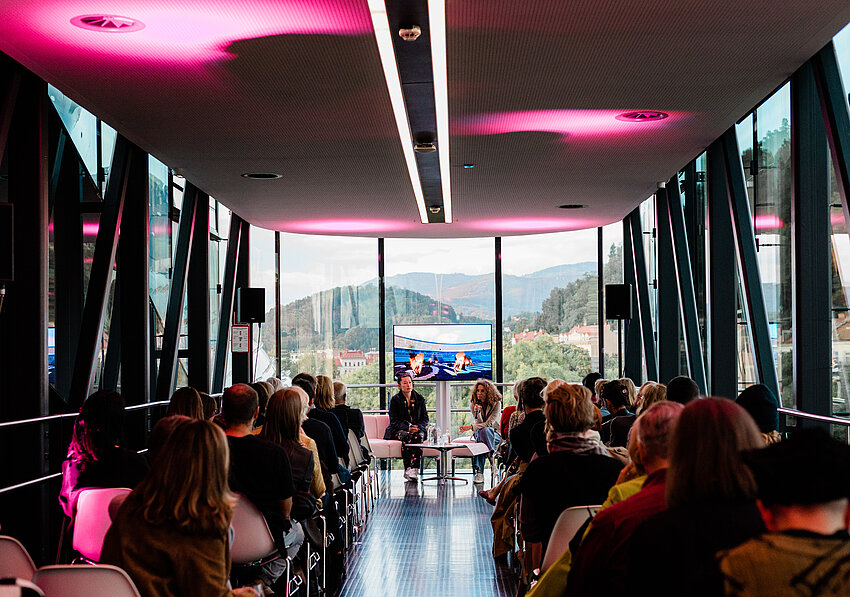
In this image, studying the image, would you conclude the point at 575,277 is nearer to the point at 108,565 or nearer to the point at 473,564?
the point at 473,564

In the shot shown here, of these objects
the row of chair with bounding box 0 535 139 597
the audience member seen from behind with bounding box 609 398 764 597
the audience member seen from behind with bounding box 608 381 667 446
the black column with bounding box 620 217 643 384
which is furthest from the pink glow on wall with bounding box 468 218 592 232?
the audience member seen from behind with bounding box 609 398 764 597

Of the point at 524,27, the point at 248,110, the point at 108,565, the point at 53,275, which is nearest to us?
the point at 108,565

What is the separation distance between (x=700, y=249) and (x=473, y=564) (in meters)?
4.79

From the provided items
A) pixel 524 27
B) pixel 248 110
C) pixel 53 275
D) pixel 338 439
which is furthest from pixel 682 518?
pixel 53 275

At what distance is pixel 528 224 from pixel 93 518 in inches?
403

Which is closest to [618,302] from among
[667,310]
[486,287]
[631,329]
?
[667,310]

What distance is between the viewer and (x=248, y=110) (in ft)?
22.2

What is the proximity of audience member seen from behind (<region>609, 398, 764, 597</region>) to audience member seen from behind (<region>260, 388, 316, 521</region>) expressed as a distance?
3.15 meters

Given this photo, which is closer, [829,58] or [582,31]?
[582,31]

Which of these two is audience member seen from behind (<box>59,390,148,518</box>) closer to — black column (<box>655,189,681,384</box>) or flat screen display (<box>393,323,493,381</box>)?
black column (<box>655,189,681,384</box>)

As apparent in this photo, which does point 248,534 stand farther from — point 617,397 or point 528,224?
point 528,224

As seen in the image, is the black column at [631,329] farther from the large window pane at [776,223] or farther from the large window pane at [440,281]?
the large window pane at [776,223]

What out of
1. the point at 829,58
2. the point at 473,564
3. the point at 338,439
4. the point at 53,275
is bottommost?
the point at 473,564

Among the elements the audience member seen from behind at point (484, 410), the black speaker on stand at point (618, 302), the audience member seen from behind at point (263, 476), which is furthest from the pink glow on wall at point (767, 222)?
the audience member seen from behind at point (263, 476)
